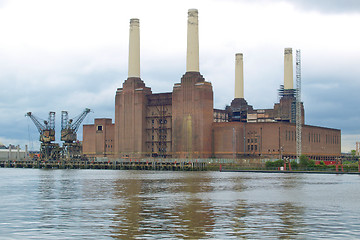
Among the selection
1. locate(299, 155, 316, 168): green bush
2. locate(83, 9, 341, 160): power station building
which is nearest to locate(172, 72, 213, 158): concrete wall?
locate(83, 9, 341, 160): power station building

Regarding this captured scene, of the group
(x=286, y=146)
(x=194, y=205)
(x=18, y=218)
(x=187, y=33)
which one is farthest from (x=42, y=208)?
(x=286, y=146)

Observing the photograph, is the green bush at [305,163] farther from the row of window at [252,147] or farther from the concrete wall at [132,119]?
the concrete wall at [132,119]

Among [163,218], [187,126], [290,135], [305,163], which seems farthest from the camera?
[290,135]

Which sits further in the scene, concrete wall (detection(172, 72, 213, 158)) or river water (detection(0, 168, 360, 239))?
concrete wall (detection(172, 72, 213, 158))

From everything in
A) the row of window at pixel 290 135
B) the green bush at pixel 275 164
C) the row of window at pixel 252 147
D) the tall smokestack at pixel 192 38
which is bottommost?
the green bush at pixel 275 164

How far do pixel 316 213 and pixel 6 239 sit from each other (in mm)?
22469

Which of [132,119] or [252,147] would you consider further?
[132,119]

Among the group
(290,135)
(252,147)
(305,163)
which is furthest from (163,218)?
(290,135)

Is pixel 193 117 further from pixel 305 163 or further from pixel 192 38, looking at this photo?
pixel 305 163

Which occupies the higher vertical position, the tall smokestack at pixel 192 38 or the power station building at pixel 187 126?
the tall smokestack at pixel 192 38

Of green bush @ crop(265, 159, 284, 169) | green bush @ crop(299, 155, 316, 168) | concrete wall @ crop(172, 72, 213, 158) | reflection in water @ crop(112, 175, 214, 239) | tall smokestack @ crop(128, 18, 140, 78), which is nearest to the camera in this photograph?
reflection in water @ crop(112, 175, 214, 239)

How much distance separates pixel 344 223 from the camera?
34.4 m

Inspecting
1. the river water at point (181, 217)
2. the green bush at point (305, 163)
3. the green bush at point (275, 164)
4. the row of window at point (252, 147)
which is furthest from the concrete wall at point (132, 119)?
the river water at point (181, 217)

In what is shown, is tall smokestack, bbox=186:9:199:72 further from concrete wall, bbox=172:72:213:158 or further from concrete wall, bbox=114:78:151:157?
concrete wall, bbox=114:78:151:157
